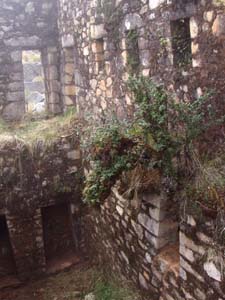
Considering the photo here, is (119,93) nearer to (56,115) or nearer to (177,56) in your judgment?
(177,56)

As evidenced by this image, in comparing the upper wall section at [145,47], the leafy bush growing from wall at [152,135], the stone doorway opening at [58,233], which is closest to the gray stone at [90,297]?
the stone doorway opening at [58,233]

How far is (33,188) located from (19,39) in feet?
9.28

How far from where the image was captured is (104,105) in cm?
542

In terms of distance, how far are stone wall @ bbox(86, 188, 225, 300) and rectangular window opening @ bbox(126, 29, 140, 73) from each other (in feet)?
4.42

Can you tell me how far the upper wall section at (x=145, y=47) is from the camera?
3.34m

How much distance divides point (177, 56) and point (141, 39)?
0.59 metres

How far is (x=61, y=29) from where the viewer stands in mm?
7230

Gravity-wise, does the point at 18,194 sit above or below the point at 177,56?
below

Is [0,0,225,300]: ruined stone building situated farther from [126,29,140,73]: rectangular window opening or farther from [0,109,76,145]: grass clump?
[0,109,76,145]: grass clump

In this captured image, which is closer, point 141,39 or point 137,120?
point 137,120

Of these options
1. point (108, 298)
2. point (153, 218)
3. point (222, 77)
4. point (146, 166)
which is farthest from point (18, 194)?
point (222, 77)

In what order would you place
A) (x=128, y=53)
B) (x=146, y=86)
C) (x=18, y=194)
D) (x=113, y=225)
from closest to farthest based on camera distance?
(x=146, y=86) < (x=128, y=53) < (x=113, y=225) < (x=18, y=194)

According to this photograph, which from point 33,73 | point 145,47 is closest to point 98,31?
point 145,47

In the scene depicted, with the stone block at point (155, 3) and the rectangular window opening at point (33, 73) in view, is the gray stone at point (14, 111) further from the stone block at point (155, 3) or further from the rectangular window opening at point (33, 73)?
the rectangular window opening at point (33, 73)
